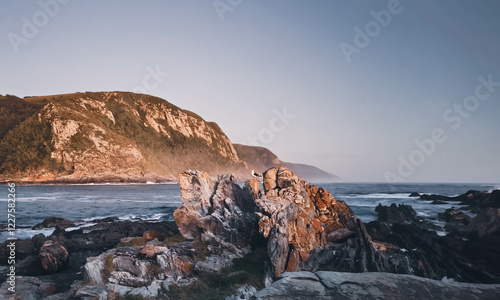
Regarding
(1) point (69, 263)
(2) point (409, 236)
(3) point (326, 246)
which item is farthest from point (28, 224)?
(2) point (409, 236)

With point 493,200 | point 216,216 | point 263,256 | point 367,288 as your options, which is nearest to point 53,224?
point 216,216

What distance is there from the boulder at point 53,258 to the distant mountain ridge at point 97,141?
353 feet

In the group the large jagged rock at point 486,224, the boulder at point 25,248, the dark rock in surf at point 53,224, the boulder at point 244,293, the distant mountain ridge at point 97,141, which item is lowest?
the dark rock in surf at point 53,224

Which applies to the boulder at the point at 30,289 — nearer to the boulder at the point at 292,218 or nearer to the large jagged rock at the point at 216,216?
the large jagged rock at the point at 216,216

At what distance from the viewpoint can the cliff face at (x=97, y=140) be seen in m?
105

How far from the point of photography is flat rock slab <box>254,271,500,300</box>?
23.1 ft

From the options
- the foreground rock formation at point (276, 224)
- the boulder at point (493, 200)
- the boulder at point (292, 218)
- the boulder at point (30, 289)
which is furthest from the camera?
the boulder at point (493, 200)

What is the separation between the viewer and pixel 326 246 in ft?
48.8

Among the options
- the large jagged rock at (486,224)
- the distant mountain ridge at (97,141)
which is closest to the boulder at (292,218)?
the large jagged rock at (486,224)

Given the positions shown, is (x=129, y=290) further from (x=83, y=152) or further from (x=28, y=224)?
(x=83, y=152)

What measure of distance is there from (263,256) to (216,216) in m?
3.56

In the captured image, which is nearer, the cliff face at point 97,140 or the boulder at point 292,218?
the boulder at point 292,218

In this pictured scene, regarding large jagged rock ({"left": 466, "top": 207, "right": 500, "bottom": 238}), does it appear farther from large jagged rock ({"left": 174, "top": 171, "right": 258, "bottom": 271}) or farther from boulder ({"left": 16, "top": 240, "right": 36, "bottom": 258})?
boulder ({"left": 16, "top": 240, "right": 36, "bottom": 258})

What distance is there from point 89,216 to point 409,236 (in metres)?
33.2
